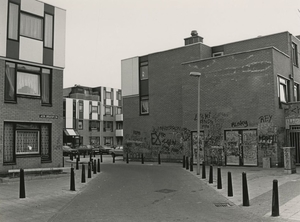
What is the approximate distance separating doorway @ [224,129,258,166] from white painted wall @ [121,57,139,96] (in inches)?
462

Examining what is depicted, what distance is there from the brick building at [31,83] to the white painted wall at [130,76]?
12.4 metres

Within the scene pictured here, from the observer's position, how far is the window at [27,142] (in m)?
16.9

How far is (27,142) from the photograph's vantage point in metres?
17.3

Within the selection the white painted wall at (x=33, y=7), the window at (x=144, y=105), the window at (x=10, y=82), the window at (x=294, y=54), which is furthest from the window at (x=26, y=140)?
the window at (x=294, y=54)

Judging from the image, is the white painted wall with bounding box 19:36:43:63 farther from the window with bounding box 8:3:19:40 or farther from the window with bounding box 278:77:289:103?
the window with bounding box 278:77:289:103

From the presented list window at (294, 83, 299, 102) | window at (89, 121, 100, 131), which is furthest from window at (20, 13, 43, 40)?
window at (89, 121, 100, 131)

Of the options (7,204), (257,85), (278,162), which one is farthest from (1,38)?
(278,162)

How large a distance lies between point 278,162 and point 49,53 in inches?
591

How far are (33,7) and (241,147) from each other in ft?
49.5

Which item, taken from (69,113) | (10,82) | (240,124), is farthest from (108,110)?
(10,82)

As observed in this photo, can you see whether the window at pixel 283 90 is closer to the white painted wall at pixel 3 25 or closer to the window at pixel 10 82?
the window at pixel 10 82

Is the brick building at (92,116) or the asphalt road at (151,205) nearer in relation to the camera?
the asphalt road at (151,205)

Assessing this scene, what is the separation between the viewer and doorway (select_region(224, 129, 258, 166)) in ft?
68.3

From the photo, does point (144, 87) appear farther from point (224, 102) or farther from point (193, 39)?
point (224, 102)
